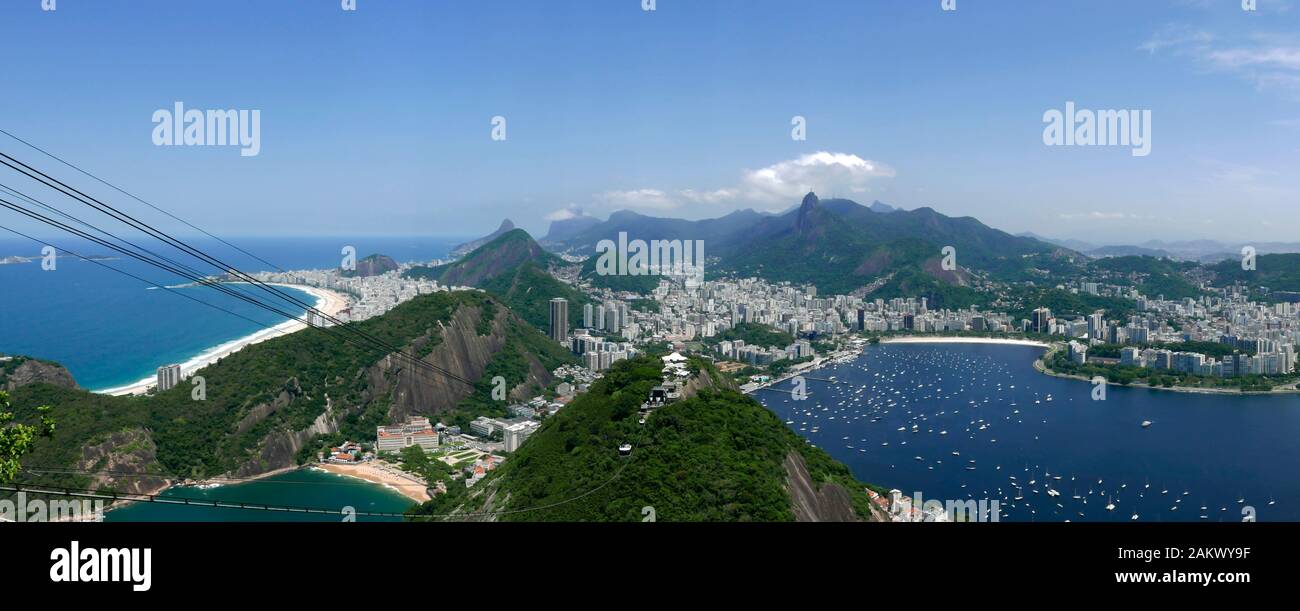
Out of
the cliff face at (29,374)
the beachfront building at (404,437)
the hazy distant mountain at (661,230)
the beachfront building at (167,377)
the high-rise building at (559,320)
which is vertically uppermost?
the hazy distant mountain at (661,230)

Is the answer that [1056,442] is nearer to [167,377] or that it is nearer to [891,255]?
[167,377]

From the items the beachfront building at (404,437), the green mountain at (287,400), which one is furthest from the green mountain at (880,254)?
the beachfront building at (404,437)

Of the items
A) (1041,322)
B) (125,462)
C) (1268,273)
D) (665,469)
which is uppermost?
(1268,273)

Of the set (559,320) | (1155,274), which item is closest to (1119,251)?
(1155,274)

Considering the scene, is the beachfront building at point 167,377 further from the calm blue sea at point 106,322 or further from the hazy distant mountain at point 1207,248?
the hazy distant mountain at point 1207,248

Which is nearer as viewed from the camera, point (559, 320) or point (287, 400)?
point (287, 400)

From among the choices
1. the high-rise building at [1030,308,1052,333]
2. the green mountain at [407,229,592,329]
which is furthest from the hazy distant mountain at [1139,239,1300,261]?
the green mountain at [407,229,592,329]

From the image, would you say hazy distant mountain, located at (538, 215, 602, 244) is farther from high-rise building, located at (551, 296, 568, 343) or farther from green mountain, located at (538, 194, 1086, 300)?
high-rise building, located at (551, 296, 568, 343)
